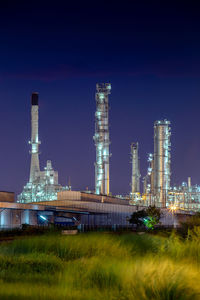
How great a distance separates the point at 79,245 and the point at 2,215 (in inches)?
1331

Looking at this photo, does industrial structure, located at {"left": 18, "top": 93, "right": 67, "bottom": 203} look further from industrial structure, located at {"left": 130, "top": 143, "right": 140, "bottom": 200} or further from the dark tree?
the dark tree

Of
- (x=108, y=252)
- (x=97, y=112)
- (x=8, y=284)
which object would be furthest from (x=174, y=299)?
(x=97, y=112)

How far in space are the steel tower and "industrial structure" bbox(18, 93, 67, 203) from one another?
61.3 ft

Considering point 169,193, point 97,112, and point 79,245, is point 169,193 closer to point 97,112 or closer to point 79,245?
point 97,112

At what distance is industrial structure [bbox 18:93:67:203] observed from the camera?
7831 centimetres

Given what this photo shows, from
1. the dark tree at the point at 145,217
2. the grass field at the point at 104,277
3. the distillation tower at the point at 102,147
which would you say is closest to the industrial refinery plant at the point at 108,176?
the distillation tower at the point at 102,147

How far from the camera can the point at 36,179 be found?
265 feet

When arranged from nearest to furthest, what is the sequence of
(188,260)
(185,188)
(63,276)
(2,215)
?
(63,276)
(188,260)
(2,215)
(185,188)

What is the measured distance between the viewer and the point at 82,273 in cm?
941

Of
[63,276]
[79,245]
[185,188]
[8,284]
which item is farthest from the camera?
[185,188]

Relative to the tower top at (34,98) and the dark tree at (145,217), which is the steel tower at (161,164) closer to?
the dark tree at (145,217)

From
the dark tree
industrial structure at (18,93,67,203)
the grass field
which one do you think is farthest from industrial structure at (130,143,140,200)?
the grass field

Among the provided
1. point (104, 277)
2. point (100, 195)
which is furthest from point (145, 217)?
point (104, 277)

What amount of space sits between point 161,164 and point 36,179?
24666 mm
